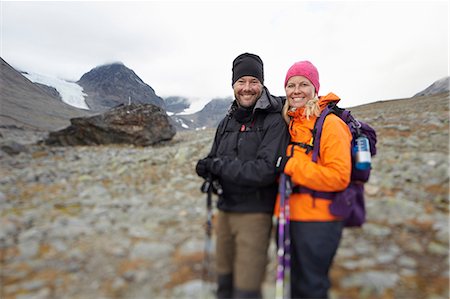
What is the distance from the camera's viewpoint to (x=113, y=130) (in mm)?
15188

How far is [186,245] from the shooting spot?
5.25 metres

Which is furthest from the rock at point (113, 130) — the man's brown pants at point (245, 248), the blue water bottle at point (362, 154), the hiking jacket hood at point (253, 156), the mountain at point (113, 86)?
the mountain at point (113, 86)

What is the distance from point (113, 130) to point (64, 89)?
11000cm

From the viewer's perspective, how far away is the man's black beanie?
15.1ft

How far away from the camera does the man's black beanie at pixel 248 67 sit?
4598mm

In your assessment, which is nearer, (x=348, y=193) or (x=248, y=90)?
(x=348, y=193)

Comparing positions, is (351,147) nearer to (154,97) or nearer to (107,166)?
(107,166)

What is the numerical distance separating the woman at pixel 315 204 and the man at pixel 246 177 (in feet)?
0.90

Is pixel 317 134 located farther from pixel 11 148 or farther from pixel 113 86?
pixel 113 86

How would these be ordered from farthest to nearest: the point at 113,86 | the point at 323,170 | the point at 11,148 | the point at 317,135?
1. the point at 113,86
2. the point at 11,148
3. the point at 317,135
4. the point at 323,170

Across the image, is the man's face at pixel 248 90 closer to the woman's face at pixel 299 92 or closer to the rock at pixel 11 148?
the woman's face at pixel 299 92

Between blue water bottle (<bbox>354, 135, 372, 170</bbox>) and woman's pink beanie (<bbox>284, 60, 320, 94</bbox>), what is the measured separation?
115 cm

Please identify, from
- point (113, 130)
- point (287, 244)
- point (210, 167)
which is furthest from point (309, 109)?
point (113, 130)

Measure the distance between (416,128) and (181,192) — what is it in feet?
35.9
